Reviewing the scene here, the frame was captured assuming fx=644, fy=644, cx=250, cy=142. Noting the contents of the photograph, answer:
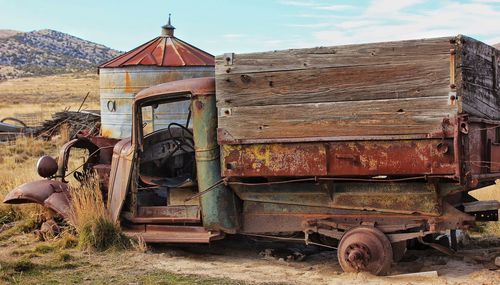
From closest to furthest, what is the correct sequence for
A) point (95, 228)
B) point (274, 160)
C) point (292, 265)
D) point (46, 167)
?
point (274, 160) < point (292, 265) < point (95, 228) < point (46, 167)

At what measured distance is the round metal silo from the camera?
Answer: 12.6 metres

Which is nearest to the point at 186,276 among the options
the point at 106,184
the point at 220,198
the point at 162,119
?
the point at 220,198

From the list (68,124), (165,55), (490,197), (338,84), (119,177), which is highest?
(165,55)

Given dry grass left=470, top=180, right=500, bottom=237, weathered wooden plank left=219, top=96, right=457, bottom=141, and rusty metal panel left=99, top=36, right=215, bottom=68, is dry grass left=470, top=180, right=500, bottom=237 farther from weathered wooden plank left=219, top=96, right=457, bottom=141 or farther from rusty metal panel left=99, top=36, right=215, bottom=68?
rusty metal panel left=99, top=36, right=215, bottom=68

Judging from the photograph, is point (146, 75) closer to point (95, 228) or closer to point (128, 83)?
point (128, 83)

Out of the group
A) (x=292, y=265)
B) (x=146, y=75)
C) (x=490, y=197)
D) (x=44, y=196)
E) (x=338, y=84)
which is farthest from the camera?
(x=146, y=75)

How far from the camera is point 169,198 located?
297 inches

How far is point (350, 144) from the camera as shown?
609 centimetres

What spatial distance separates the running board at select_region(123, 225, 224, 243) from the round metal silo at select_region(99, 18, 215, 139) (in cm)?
504

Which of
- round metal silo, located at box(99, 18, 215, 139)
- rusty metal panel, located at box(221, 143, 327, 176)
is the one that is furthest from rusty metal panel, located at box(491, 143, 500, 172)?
round metal silo, located at box(99, 18, 215, 139)

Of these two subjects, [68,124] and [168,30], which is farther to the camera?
[68,124]

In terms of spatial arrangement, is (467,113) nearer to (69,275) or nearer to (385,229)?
(385,229)

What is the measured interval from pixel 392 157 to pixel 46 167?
4.99m

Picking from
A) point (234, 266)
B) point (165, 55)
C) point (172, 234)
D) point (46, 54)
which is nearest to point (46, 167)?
point (172, 234)
